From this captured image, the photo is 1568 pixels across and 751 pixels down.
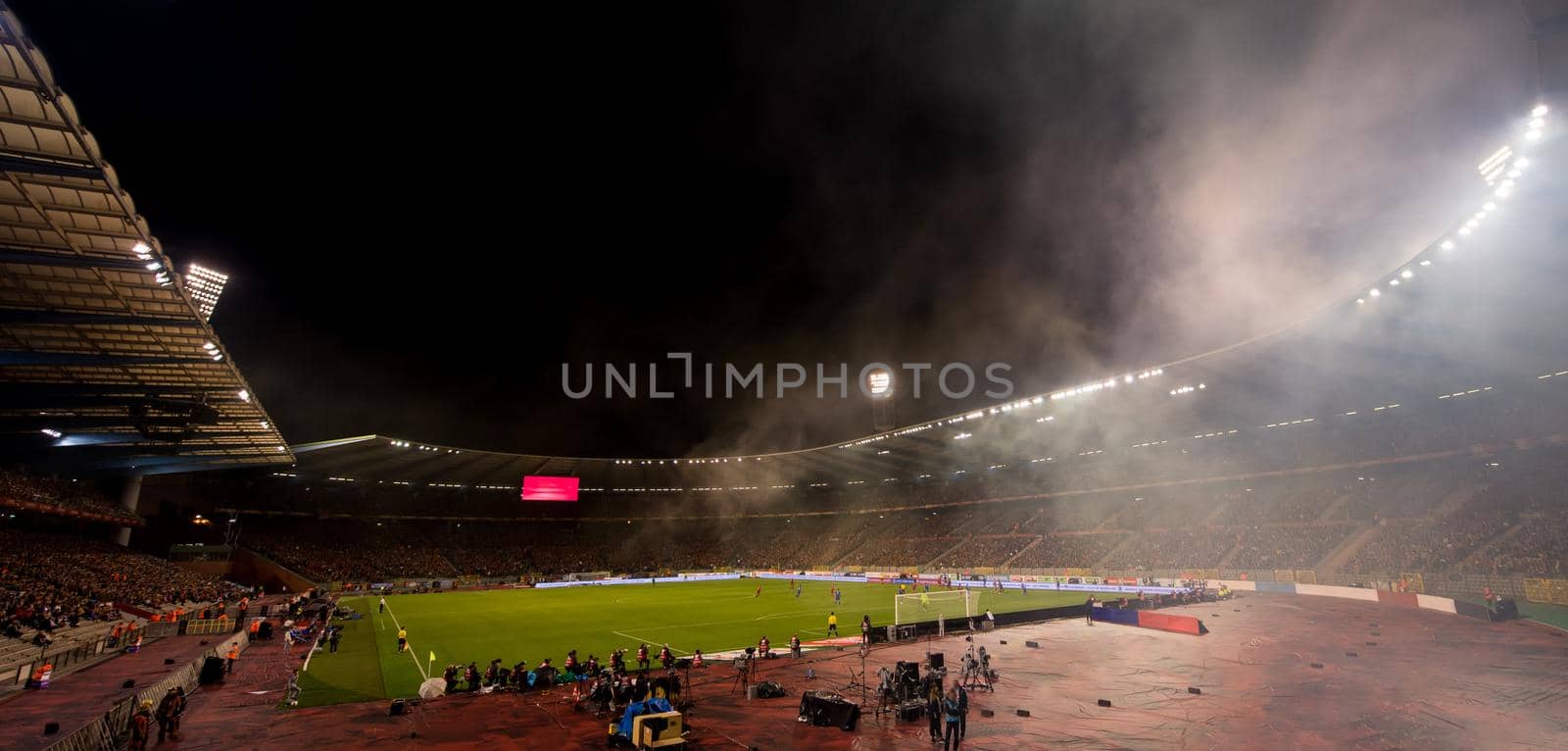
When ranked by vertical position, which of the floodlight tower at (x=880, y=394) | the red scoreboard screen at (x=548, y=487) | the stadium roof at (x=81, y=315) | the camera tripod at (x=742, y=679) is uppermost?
the floodlight tower at (x=880, y=394)

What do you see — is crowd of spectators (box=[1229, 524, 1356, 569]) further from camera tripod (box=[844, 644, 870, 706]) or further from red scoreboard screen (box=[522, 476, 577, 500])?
red scoreboard screen (box=[522, 476, 577, 500])

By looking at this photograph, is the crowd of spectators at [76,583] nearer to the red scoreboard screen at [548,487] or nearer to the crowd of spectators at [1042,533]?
the crowd of spectators at [1042,533]

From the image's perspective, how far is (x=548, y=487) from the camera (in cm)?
6688

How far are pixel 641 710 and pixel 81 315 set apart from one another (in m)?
19.5

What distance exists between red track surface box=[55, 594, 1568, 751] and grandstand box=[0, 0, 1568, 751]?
17cm

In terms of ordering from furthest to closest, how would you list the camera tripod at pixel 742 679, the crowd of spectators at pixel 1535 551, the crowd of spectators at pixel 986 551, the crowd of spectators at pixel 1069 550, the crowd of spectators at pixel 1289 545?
1. the crowd of spectators at pixel 986 551
2. the crowd of spectators at pixel 1069 550
3. the crowd of spectators at pixel 1289 545
4. the crowd of spectators at pixel 1535 551
5. the camera tripod at pixel 742 679

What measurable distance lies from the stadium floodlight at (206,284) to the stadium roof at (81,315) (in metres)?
10.6

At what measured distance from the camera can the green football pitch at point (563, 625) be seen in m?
20.6

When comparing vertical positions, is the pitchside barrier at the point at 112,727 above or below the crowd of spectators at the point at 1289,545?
below

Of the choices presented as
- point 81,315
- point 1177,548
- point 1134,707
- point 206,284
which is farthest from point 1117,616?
point 206,284

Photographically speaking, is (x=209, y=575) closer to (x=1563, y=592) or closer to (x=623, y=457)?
(x=623, y=457)

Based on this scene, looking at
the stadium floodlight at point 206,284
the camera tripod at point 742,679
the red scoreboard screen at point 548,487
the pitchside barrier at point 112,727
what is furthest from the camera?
the red scoreboard screen at point 548,487

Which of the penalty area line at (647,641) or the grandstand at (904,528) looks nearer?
the grandstand at (904,528)

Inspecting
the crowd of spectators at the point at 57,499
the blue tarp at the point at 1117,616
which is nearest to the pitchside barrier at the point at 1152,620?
the blue tarp at the point at 1117,616
